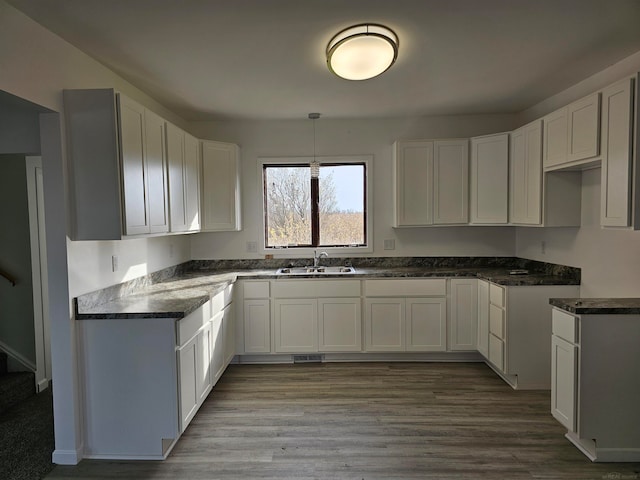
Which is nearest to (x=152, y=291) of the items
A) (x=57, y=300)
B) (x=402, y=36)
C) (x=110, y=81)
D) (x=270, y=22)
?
(x=57, y=300)

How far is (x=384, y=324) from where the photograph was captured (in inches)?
148

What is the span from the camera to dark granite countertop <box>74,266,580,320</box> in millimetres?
2312

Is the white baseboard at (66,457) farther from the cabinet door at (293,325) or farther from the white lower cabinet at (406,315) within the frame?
the white lower cabinet at (406,315)

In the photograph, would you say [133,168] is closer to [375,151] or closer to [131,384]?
[131,384]

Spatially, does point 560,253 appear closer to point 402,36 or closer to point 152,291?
point 402,36

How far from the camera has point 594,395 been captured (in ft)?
7.38

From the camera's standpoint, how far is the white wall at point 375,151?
4172 mm

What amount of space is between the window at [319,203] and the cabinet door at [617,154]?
231cm

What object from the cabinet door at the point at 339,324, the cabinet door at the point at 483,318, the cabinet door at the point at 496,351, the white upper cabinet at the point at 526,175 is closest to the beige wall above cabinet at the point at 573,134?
the white upper cabinet at the point at 526,175

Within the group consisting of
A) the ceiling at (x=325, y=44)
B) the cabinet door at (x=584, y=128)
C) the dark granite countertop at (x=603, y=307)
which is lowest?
the dark granite countertop at (x=603, y=307)

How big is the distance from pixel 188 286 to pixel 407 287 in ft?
7.00

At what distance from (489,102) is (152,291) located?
3642mm

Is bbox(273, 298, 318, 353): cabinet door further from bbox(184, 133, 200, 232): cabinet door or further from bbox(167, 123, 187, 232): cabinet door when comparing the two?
bbox(167, 123, 187, 232): cabinet door

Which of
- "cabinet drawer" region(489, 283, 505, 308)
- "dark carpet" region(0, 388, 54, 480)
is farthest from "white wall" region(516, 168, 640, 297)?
"dark carpet" region(0, 388, 54, 480)
